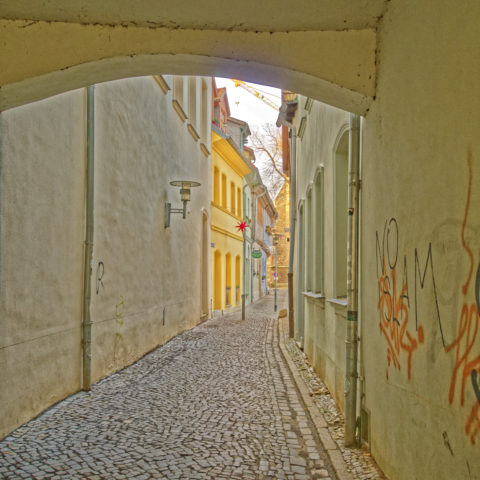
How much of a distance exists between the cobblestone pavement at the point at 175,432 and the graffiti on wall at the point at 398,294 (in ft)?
3.78

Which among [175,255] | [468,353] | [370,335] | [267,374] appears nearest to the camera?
[468,353]

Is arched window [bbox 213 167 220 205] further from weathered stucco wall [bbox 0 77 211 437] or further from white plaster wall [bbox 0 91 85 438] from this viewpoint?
white plaster wall [bbox 0 91 85 438]

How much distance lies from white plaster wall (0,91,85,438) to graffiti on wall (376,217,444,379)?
3014mm

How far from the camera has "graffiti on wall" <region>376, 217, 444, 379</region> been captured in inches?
114

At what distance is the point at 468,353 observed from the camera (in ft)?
7.31

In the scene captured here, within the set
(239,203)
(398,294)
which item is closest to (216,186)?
(239,203)

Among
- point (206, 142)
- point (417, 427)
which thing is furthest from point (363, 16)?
point (206, 142)

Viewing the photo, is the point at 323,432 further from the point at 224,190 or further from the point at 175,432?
the point at 224,190

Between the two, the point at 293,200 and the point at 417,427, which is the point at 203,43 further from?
the point at 293,200

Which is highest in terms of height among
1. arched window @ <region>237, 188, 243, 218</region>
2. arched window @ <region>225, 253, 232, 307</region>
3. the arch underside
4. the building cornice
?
arched window @ <region>237, 188, 243, 218</region>

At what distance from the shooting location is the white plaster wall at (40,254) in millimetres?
4625

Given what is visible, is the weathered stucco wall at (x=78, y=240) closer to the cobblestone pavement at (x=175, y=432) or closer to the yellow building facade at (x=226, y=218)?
the cobblestone pavement at (x=175, y=432)

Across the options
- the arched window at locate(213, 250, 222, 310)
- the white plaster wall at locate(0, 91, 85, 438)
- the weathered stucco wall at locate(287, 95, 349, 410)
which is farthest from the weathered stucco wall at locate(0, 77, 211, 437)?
the arched window at locate(213, 250, 222, 310)

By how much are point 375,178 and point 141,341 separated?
6237 mm
